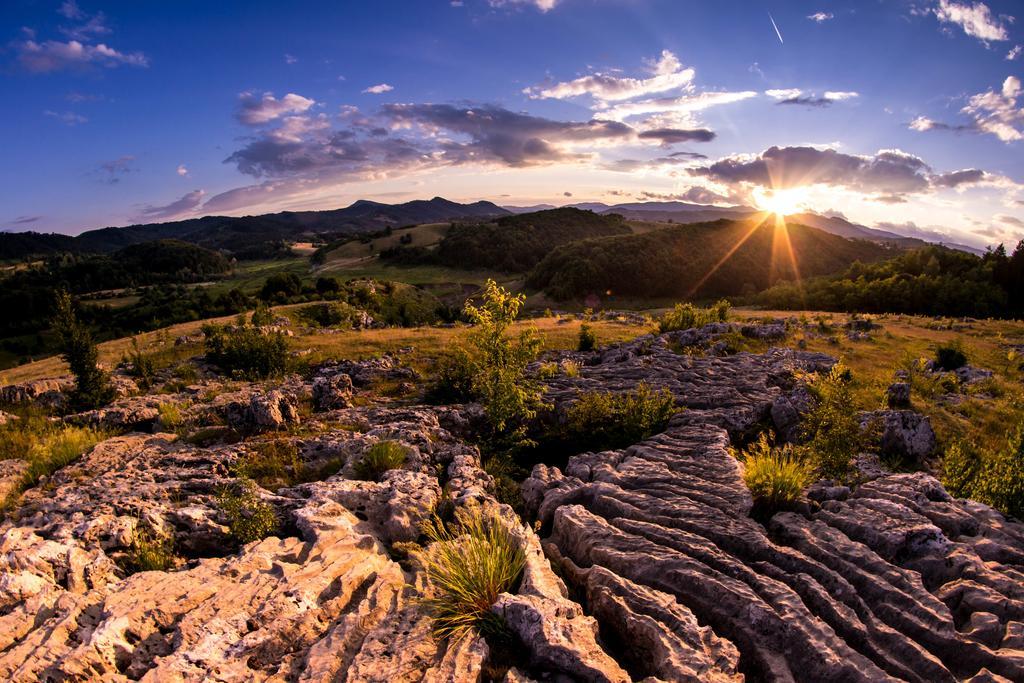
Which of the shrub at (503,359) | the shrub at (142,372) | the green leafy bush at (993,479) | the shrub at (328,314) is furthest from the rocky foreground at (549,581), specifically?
the shrub at (328,314)

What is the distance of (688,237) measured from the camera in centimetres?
10300

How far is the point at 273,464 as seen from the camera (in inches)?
356

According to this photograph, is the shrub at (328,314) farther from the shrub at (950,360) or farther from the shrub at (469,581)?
the shrub at (950,360)

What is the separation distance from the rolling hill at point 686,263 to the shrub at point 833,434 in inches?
2886

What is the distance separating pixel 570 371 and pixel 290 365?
35.0ft

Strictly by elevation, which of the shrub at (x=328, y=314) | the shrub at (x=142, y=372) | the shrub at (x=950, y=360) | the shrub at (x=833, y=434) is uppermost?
the shrub at (x=328, y=314)

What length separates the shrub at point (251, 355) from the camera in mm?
16766

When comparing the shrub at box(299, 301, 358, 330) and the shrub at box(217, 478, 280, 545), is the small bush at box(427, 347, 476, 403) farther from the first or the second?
the shrub at box(299, 301, 358, 330)

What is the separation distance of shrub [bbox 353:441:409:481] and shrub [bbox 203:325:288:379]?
9.50 metres

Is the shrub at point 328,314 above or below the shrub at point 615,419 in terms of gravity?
above

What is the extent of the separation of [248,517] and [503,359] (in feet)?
19.9

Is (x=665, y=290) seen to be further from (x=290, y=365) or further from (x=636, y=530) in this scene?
(x=636, y=530)

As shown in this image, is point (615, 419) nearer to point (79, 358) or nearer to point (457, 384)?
point (457, 384)

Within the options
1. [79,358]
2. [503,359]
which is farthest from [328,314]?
[503,359]
